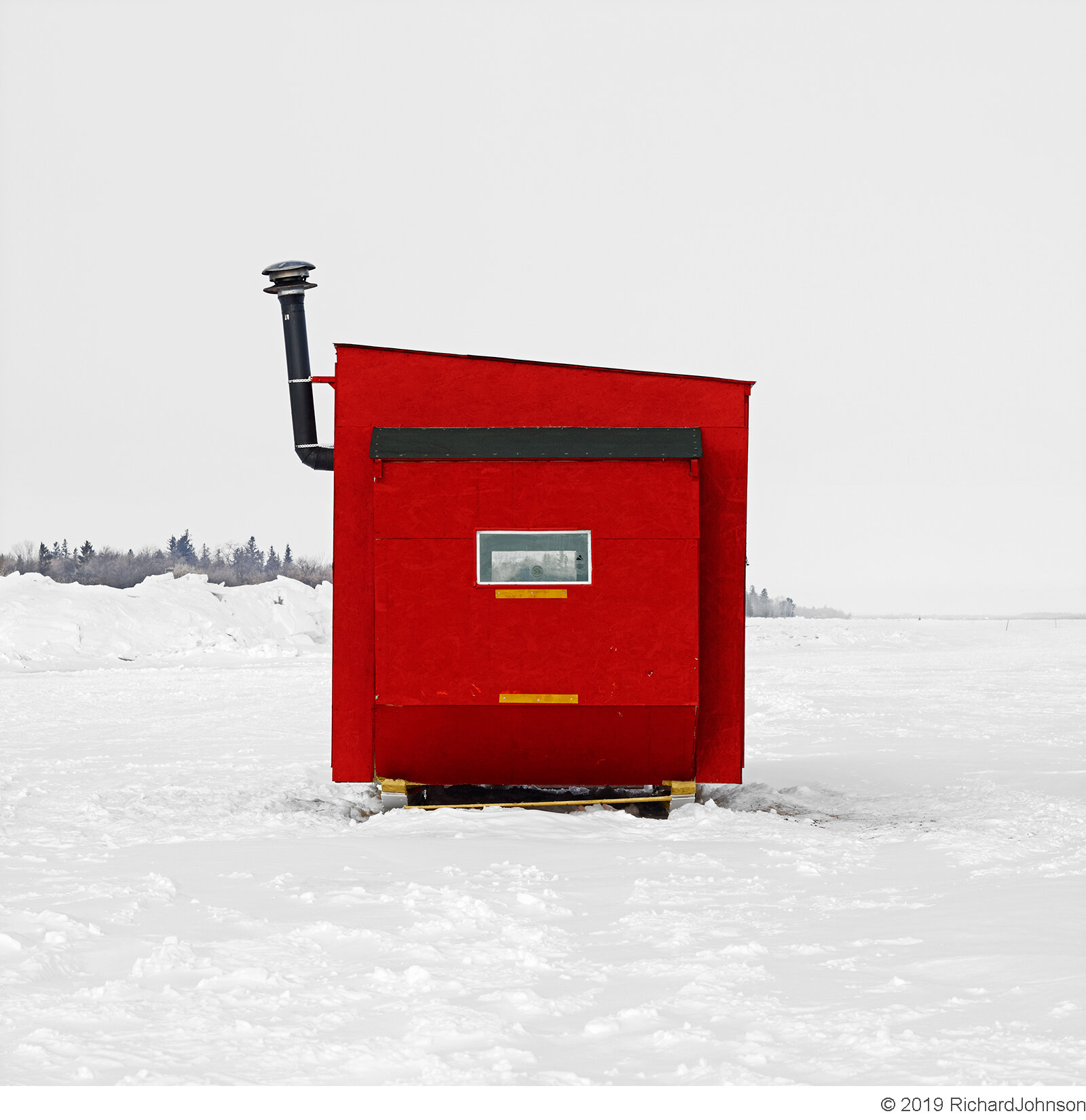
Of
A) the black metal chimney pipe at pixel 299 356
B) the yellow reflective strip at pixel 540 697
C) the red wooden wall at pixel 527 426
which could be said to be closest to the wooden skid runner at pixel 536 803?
the red wooden wall at pixel 527 426

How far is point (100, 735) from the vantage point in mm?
12547

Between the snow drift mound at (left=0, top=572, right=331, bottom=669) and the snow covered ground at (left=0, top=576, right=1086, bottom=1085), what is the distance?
1634 cm

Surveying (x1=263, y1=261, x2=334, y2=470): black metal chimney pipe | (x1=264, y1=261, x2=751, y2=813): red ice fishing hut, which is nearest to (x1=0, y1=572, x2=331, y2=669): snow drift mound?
(x1=263, y1=261, x2=334, y2=470): black metal chimney pipe

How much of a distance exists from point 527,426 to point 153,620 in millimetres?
25252

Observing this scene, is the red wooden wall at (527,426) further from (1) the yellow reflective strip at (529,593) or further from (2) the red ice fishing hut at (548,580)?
(1) the yellow reflective strip at (529,593)

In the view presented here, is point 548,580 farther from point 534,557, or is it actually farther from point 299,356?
point 299,356

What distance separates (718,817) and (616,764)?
0.84 m

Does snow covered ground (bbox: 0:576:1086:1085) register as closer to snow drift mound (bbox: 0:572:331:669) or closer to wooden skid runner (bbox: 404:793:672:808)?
wooden skid runner (bbox: 404:793:672:808)

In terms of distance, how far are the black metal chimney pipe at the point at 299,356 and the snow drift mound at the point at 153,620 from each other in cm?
1712

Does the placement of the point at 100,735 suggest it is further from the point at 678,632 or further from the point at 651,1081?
the point at 651,1081

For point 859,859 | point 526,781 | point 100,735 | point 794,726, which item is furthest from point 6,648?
point 859,859

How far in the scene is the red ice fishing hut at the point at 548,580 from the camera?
790cm

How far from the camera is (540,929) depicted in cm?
473

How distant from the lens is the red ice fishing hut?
7.90 m
